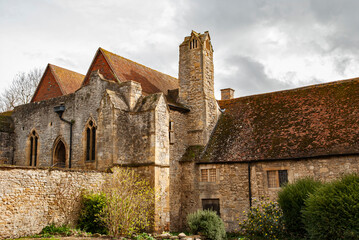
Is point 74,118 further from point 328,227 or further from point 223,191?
point 328,227

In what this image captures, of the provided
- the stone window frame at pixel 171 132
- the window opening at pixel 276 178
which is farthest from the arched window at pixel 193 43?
the window opening at pixel 276 178

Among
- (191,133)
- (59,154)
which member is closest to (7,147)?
(59,154)

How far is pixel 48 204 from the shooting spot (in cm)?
1285

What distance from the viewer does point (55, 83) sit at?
75.2ft

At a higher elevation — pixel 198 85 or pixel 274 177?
pixel 198 85

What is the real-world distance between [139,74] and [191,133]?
15.8 ft

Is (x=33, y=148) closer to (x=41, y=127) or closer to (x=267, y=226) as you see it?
(x=41, y=127)

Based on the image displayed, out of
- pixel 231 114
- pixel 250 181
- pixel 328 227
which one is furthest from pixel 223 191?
pixel 328 227

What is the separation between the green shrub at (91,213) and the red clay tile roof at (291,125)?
255 inches

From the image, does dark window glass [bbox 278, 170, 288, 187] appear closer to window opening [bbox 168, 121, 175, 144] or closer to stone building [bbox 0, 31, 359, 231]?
stone building [bbox 0, 31, 359, 231]

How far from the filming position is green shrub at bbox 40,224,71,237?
12188mm

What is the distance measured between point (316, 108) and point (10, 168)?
13886 mm

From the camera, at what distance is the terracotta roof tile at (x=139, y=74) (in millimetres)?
19531

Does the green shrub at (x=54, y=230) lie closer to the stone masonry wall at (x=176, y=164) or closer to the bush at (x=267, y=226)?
the stone masonry wall at (x=176, y=164)
